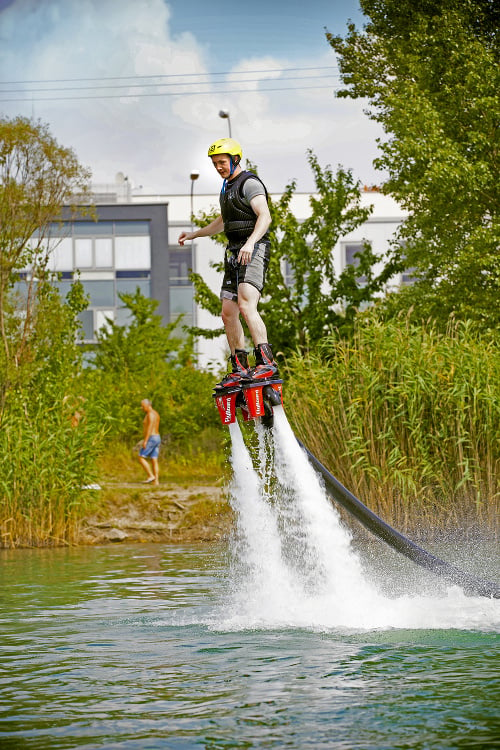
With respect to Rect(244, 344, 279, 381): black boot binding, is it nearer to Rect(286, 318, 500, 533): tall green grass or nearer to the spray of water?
the spray of water

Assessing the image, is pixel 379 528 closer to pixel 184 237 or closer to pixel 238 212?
pixel 238 212

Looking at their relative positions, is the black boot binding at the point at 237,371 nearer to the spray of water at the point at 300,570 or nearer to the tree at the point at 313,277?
the spray of water at the point at 300,570

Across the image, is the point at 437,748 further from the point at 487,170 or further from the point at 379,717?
the point at 487,170

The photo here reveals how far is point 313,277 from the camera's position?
80.9 ft

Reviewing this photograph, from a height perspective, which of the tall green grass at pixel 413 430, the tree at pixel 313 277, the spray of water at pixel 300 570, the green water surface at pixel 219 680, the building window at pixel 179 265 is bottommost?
the green water surface at pixel 219 680

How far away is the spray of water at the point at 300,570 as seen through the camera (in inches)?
427

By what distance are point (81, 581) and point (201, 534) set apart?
5.30 meters

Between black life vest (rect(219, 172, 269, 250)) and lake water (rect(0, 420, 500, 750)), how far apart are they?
70.9 inches

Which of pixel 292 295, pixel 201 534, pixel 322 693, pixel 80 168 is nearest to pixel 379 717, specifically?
pixel 322 693

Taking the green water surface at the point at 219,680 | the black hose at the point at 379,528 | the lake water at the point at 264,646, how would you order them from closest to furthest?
1. the green water surface at the point at 219,680
2. the lake water at the point at 264,646
3. the black hose at the point at 379,528

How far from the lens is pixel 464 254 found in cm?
2111

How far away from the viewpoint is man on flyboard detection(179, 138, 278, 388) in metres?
9.87

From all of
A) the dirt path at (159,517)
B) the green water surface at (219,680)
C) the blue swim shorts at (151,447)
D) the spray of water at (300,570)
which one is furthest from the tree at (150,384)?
the green water surface at (219,680)

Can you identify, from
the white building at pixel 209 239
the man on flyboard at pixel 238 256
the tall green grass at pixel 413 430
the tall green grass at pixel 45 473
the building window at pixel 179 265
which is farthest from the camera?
the building window at pixel 179 265
